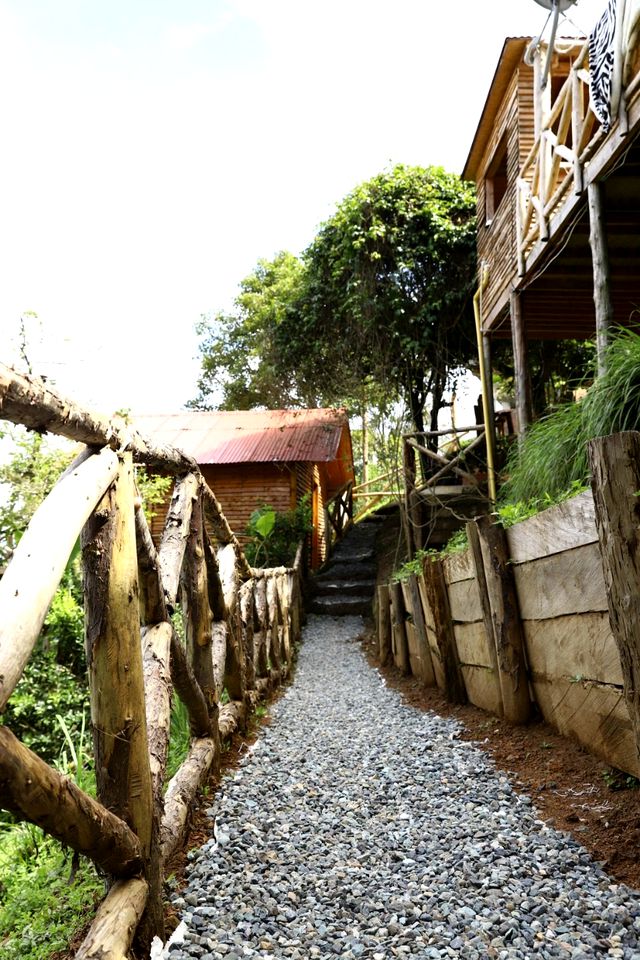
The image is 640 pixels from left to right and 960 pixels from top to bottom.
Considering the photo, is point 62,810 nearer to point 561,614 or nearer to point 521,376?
point 561,614

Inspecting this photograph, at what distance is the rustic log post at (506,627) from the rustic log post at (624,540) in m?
1.47

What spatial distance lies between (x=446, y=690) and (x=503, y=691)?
144cm

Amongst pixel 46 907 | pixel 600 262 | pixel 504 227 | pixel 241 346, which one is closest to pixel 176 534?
pixel 46 907

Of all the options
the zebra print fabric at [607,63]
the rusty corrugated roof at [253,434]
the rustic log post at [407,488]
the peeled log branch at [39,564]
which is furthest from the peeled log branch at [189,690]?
the rusty corrugated roof at [253,434]

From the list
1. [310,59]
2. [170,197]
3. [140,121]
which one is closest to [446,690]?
[310,59]

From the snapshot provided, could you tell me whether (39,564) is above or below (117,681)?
above

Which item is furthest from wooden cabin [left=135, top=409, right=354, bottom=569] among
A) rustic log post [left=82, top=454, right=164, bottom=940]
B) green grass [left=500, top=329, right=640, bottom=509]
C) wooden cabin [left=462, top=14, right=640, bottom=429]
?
rustic log post [left=82, top=454, right=164, bottom=940]

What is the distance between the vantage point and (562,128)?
6195 mm

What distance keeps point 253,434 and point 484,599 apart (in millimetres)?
12873

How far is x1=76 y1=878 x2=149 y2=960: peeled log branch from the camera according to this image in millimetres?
1492

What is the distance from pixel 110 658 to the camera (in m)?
1.75

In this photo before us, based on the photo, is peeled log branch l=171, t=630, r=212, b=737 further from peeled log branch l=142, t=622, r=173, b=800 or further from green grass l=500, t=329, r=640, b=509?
green grass l=500, t=329, r=640, b=509

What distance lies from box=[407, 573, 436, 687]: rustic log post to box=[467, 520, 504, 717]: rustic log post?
1.82 meters

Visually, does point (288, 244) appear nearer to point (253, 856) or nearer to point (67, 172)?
point (67, 172)
